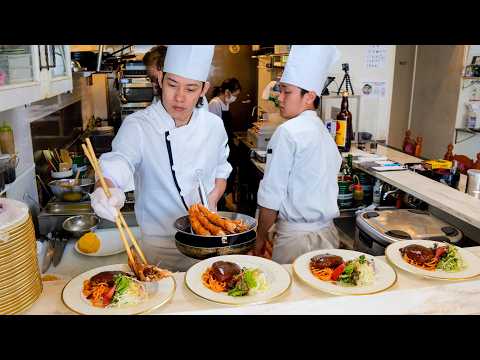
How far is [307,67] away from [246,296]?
4.64 feet

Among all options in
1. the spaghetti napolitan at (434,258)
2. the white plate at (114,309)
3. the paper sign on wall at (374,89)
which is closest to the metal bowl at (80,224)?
the white plate at (114,309)

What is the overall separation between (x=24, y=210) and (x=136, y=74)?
13.9 feet

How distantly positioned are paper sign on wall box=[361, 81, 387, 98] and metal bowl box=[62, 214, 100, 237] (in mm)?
2989

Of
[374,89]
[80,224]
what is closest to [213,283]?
[80,224]

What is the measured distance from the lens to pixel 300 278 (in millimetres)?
1290

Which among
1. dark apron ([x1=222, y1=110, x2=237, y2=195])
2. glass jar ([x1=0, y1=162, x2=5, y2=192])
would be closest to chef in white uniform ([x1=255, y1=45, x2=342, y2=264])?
glass jar ([x1=0, y1=162, x2=5, y2=192])

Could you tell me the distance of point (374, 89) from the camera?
172 inches

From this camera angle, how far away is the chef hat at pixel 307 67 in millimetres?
2227

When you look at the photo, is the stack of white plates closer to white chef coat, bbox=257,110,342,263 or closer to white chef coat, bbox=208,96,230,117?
white chef coat, bbox=257,110,342,263

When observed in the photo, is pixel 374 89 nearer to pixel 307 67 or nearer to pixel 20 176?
pixel 307 67

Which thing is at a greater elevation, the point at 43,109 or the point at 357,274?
the point at 43,109

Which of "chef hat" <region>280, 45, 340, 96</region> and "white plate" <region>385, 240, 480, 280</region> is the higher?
"chef hat" <region>280, 45, 340, 96</region>

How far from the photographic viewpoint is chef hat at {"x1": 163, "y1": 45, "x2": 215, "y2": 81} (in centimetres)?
187
